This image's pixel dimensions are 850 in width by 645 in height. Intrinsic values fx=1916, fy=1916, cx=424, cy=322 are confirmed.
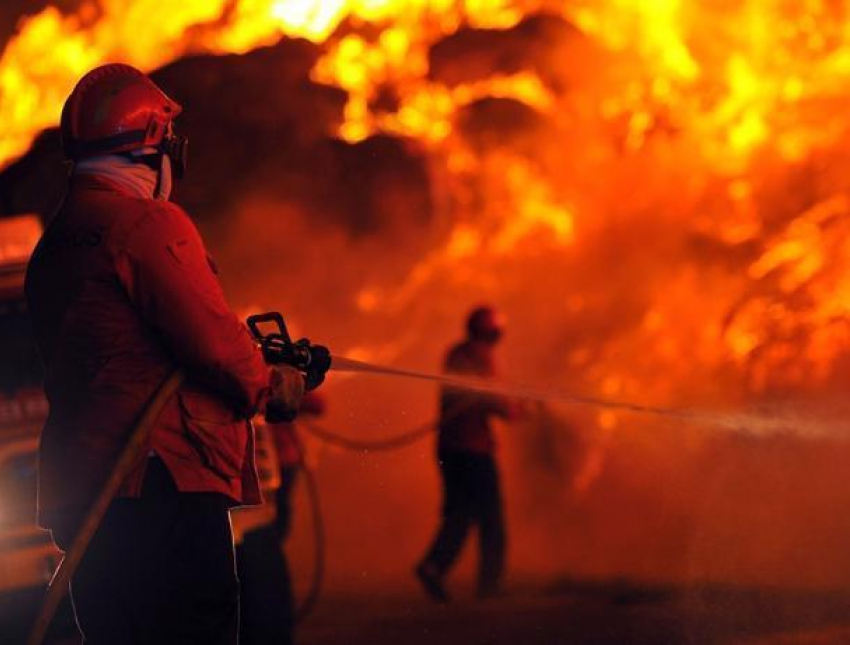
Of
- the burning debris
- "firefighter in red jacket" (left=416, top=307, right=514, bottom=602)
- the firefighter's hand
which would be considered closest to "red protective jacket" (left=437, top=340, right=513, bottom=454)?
"firefighter in red jacket" (left=416, top=307, right=514, bottom=602)

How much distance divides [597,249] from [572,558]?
2.37 metres

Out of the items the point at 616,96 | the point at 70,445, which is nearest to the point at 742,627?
the point at 70,445

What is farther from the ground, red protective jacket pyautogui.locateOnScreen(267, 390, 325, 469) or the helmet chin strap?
the helmet chin strap

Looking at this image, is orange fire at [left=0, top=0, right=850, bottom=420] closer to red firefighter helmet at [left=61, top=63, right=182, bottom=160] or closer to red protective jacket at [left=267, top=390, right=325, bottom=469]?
red protective jacket at [left=267, top=390, right=325, bottom=469]

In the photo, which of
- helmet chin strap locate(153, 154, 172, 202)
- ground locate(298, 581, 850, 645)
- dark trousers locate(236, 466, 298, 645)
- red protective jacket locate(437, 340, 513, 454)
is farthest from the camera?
red protective jacket locate(437, 340, 513, 454)

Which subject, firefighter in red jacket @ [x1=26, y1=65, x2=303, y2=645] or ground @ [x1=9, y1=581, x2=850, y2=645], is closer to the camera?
firefighter in red jacket @ [x1=26, y1=65, x2=303, y2=645]

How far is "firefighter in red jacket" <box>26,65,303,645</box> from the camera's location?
440cm

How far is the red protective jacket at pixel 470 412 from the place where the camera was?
9.34 meters

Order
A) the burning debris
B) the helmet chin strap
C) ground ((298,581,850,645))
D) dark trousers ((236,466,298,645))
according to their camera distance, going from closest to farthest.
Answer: the helmet chin strap < ground ((298,581,850,645)) < dark trousers ((236,466,298,645)) < the burning debris

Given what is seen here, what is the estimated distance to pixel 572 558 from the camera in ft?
38.2

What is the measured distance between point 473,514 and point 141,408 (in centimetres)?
524

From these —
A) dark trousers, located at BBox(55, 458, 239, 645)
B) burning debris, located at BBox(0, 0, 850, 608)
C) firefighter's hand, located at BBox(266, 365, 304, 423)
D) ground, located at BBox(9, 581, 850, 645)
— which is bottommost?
ground, located at BBox(9, 581, 850, 645)

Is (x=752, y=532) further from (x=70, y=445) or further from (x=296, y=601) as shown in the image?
(x=70, y=445)

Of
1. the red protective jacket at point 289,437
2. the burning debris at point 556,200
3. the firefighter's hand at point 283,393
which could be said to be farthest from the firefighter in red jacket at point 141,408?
the burning debris at point 556,200
